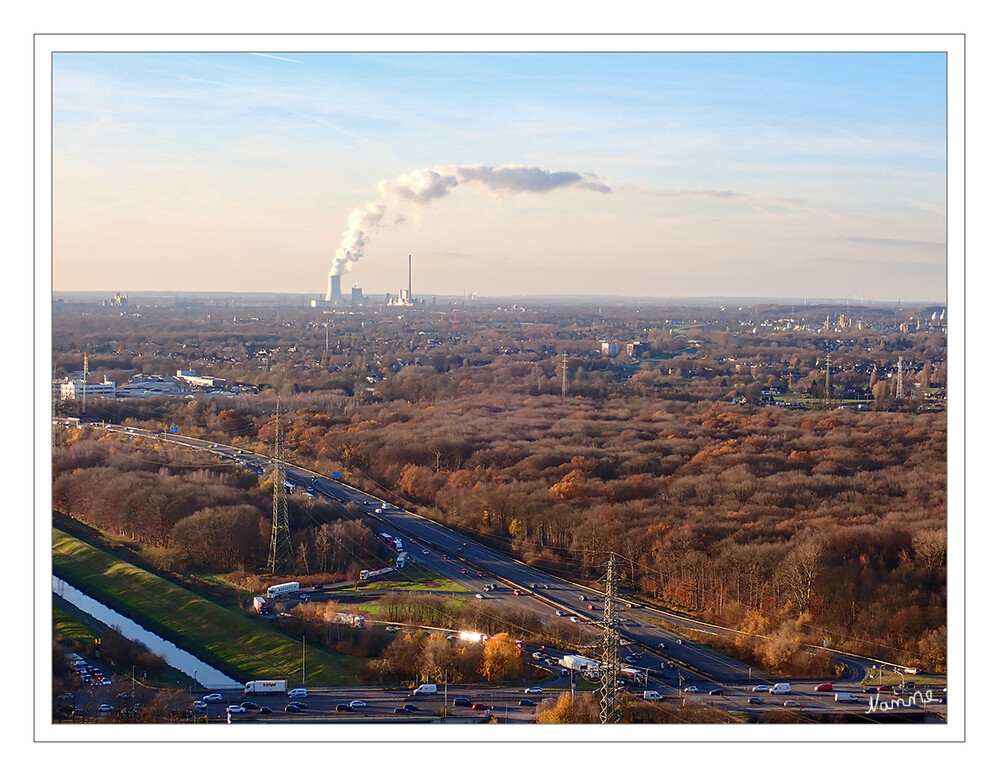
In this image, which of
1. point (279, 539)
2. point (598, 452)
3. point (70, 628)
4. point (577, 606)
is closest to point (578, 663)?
point (577, 606)

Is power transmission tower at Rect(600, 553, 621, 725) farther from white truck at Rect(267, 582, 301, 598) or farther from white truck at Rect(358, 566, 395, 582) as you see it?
white truck at Rect(267, 582, 301, 598)

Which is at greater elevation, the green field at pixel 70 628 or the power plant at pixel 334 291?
the power plant at pixel 334 291

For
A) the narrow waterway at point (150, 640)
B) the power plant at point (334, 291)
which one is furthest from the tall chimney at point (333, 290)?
the narrow waterway at point (150, 640)

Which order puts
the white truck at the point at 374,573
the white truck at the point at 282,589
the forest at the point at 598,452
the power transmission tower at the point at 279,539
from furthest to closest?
the power transmission tower at the point at 279,539 → the white truck at the point at 374,573 → the white truck at the point at 282,589 → the forest at the point at 598,452

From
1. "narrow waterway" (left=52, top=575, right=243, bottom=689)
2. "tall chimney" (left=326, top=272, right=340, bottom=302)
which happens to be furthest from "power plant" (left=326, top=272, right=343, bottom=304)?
"narrow waterway" (left=52, top=575, right=243, bottom=689)

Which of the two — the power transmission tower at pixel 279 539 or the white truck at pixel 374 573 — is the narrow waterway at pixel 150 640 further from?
the white truck at pixel 374 573

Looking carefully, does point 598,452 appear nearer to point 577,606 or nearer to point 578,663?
point 577,606

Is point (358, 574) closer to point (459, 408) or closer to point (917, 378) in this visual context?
point (459, 408)
